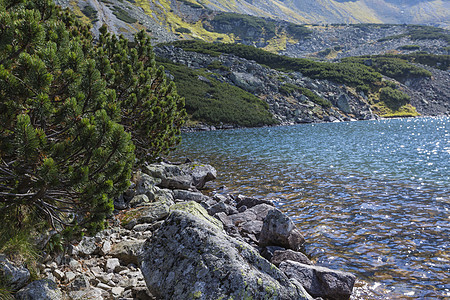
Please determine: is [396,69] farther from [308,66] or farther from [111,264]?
[111,264]

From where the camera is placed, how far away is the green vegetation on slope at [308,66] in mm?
144500

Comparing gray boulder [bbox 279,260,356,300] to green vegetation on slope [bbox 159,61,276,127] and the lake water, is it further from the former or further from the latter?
green vegetation on slope [bbox 159,61,276,127]

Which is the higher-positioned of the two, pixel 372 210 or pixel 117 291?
pixel 372 210

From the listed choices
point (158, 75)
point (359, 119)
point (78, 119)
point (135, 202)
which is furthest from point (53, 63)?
point (359, 119)

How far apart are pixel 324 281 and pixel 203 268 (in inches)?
186

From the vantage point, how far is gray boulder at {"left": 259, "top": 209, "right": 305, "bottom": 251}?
10.3 metres

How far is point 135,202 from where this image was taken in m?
11.2

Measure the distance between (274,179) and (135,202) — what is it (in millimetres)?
12448

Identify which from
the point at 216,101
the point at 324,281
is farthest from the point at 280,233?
the point at 216,101

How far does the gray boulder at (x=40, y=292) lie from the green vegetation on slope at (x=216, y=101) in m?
86.0

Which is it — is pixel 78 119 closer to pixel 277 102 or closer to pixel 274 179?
pixel 274 179

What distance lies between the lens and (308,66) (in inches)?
6220

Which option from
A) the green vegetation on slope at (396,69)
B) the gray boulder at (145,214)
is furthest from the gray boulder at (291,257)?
the green vegetation on slope at (396,69)

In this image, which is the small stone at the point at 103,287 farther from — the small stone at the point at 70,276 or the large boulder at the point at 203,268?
the large boulder at the point at 203,268
